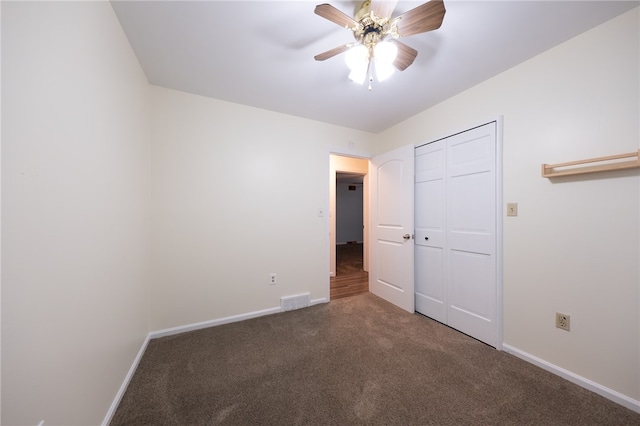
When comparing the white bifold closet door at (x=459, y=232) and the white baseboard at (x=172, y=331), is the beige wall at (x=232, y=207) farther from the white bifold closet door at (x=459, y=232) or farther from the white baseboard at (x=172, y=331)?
the white bifold closet door at (x=459, y=232)

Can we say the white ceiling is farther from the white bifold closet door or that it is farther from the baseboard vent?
the baseboard vent

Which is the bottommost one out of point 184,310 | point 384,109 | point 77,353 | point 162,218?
point 184,310

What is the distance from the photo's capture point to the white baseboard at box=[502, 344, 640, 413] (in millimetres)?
1270

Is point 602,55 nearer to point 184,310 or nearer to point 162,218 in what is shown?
point 162,218

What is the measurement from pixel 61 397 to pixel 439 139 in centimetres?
323

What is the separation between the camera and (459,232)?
2.16 metres

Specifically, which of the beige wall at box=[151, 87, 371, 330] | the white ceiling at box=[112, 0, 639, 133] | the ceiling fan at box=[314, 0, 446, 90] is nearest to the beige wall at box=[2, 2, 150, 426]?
the white ceiling at box=[112, 0, 639, 133]

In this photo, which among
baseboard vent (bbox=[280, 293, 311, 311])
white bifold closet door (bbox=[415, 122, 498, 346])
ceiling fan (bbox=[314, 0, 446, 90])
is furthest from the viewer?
baseboard vent (bbox=[280, 293, 311, 311])

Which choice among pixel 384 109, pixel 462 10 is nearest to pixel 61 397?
pixel 462 10

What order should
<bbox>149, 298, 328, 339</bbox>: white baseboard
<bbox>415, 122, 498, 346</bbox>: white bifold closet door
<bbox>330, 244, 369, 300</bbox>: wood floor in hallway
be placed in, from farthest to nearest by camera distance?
1. <bbox>330, 244, 369, 300</bbox>: wood floor in hallway
2. <bbox>149, 298, 328, 339</bbox>: white baseboard
3. <bbox>415, 122, 498, 346</bbox>: white bifold closet door

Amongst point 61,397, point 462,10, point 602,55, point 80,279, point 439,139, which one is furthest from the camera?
point 439,139

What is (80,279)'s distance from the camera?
3.20 feet

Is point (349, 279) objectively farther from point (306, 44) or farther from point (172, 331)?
point (306, 44)

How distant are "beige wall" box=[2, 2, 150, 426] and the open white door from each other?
8.78 ft
